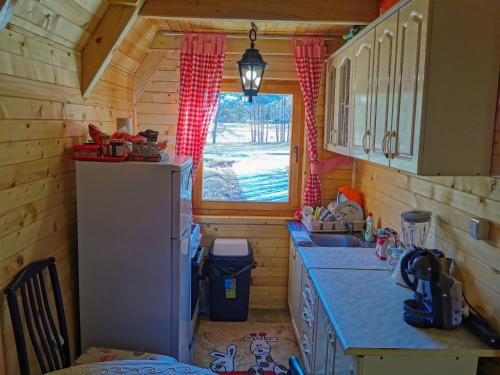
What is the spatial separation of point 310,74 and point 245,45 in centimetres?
58

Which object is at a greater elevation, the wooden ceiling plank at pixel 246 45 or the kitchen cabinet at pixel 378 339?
the wooden ceiling plank at pixel 246 45

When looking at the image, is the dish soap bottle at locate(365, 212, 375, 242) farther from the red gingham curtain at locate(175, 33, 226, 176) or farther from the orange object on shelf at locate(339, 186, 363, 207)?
the red gingham curtain at locate(175, 33, 226, 176)

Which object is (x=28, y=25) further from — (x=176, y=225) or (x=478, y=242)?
(x=478, y=242)

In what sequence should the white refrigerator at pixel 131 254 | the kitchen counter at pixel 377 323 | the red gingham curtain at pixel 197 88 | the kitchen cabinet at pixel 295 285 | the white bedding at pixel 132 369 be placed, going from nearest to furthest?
the kitchen counter at pixel 377 323 → the white bedding at pixel 132 369 → the white refrigerator at pixel 131 254 → the kitchen cabinet at pixel 295 285 → the red gingham curtain at pixel 197 88

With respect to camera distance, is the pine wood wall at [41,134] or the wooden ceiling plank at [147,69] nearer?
the pine wood wall at [41,134]

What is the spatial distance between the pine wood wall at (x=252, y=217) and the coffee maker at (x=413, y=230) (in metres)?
1.40

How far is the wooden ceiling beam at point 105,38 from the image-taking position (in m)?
2.42

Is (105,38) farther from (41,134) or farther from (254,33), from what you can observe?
(254,33)

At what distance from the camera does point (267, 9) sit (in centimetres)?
268

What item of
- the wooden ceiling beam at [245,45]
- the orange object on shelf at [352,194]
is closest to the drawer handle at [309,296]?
the orange object on shelf at [352,194]

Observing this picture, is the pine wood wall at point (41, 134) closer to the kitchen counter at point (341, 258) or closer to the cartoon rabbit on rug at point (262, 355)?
the cartoon rabbit on rug at point (262, 355)

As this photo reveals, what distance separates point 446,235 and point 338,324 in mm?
742

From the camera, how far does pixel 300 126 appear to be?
374 cm

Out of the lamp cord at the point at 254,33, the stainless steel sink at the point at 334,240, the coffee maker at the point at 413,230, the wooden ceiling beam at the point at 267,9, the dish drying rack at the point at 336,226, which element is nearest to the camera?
the coffee maker at the point at 413,230
